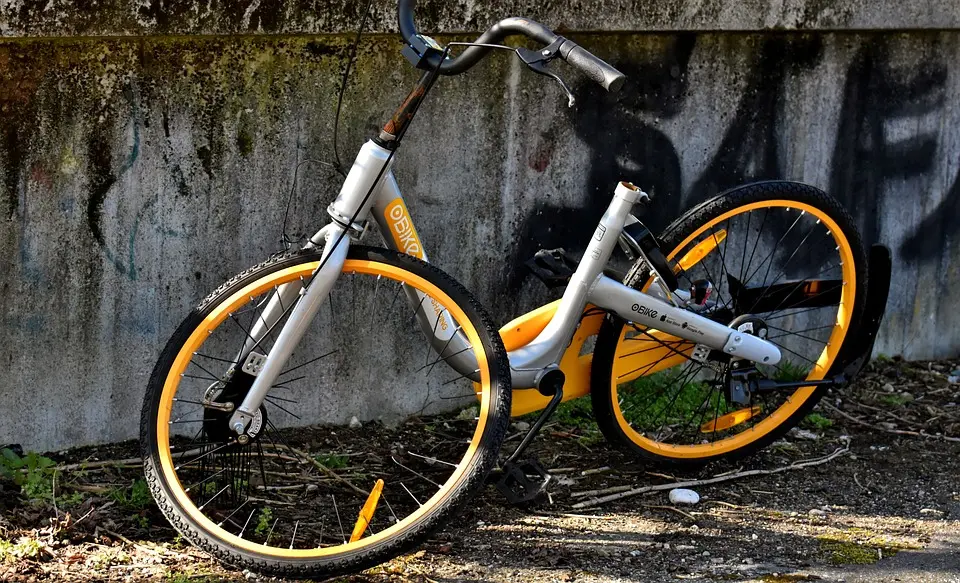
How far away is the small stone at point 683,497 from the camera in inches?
153

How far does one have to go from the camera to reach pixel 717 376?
409 centimetres

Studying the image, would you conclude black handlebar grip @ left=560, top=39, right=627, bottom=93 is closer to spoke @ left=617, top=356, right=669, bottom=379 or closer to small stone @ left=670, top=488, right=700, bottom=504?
spoke @ left=617, top=356, right=669, bottom=379

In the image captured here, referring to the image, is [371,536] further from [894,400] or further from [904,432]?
[894,400]

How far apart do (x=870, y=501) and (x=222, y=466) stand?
7.36 ft

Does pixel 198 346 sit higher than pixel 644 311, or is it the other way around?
pixel 644 311

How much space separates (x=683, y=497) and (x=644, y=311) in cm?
70

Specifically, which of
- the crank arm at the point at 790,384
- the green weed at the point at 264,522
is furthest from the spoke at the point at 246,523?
the crank arm at the point at 790,384

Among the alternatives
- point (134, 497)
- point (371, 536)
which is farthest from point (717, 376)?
point (134, 497)

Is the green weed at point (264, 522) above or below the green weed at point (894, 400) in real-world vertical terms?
below

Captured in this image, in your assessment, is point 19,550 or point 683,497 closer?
point 19,550

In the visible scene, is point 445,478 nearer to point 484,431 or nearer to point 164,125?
point 484,431

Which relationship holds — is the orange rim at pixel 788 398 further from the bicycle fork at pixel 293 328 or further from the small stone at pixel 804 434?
the bicycle fork at pixel 293 328

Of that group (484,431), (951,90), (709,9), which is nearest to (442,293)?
(484,431)

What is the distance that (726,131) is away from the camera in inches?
176
